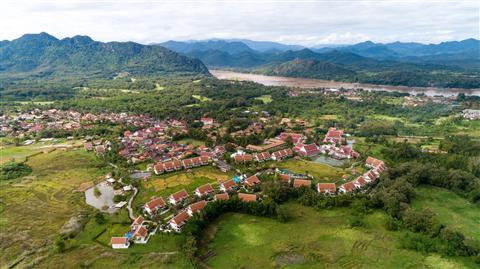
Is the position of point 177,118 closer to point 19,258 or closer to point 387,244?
point 19,258

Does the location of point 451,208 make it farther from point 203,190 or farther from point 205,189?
point 203,190

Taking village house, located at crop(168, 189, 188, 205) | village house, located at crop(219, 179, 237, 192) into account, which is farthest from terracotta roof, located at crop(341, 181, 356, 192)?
village house, located at crop(168, 189, 188, 205)

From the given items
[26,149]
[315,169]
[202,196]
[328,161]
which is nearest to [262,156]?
[315,169]

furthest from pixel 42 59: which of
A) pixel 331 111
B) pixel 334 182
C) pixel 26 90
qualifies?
pixel 334 182

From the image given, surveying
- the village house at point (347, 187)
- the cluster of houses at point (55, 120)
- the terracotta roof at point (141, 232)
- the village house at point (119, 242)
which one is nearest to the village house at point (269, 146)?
the village house at point (347, 187)

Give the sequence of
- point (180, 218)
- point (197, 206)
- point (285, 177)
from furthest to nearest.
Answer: point (285, 177) < point (197, 206) < point (180, 218)

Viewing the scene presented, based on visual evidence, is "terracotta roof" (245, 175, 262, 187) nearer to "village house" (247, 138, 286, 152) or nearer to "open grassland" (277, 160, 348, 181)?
"open grassland" (277, 160, 348, 181)

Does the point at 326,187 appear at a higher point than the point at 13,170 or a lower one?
lower
